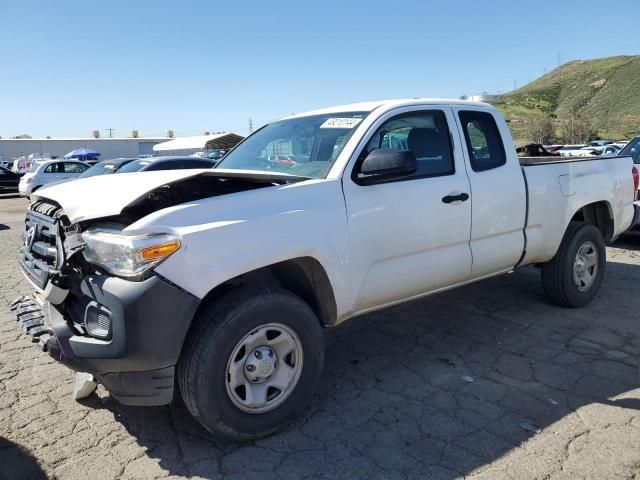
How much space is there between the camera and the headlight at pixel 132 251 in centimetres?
252

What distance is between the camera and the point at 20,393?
3.56 metres

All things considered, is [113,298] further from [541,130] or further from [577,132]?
[577,132]

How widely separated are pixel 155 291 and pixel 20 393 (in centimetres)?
187

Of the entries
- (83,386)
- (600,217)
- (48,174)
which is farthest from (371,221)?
(48,174)

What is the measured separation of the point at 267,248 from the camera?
2824mm

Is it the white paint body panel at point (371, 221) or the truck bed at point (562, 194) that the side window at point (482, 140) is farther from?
the truck bed at point (562, 194)

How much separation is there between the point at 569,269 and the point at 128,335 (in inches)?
164

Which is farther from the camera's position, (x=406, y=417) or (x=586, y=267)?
(x=586, y=267)

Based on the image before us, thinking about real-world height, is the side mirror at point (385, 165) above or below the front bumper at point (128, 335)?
above

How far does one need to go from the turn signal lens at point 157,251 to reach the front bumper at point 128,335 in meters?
0.11

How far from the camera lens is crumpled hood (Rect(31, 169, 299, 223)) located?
8.95 feet

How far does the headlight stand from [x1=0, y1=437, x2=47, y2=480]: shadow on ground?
3.77 ft

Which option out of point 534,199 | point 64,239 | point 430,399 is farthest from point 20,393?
point 534,199

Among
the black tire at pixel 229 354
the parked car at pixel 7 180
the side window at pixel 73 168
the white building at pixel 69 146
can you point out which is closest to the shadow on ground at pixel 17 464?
the black tire at pixel 229 354
